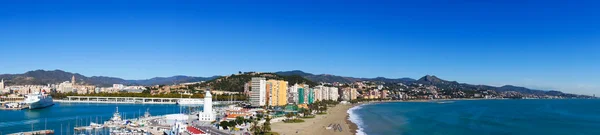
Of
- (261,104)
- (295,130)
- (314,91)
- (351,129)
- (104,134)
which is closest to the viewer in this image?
(104,134)

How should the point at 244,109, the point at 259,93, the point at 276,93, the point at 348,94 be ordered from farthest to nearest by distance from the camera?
the point at 348,94, the point at 276,93, the point at 259,93, the point at 244,109

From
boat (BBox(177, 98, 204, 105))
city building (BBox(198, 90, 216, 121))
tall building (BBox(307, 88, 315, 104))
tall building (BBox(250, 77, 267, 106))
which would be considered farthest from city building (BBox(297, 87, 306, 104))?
city building (BBox(198, 90, 216, 121))

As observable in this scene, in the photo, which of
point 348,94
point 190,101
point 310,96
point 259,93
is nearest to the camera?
point 259,93

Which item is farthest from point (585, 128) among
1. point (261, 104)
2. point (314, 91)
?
point (314, 91)

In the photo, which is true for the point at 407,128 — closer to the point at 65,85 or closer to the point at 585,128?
the point at 585,128

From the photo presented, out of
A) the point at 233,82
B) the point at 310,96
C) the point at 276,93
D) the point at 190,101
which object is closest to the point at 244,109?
the point at 276,93

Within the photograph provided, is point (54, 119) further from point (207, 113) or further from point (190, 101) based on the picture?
point (190, 101)

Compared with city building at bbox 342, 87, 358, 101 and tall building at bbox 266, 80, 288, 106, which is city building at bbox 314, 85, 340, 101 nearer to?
city building at bbox 342, 87, 358, 101

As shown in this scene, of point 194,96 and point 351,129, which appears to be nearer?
point 351,129
